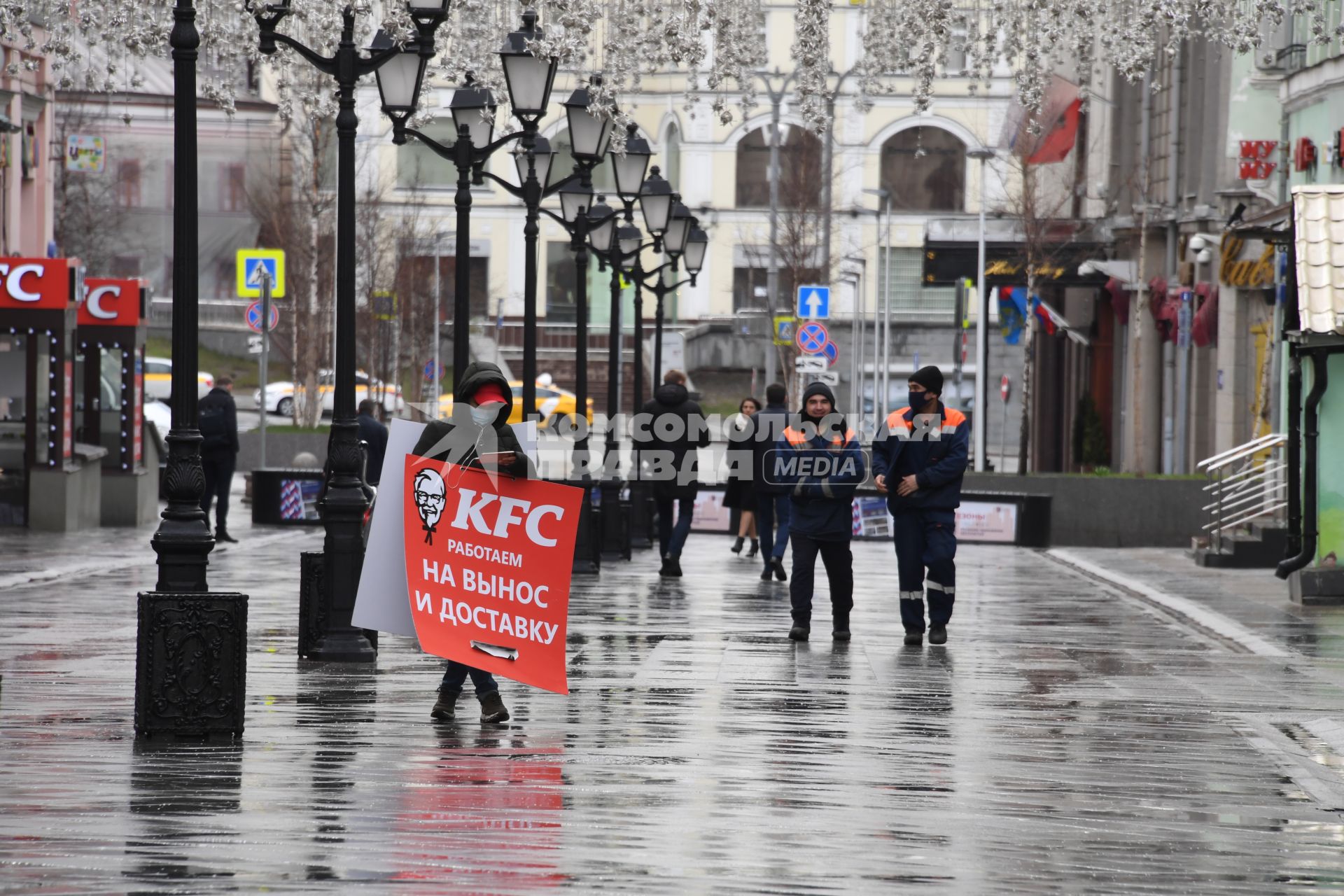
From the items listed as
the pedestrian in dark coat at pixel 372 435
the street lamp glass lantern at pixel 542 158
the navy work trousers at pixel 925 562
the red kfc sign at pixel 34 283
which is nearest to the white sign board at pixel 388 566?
the navy work trousers at pixel 925 562

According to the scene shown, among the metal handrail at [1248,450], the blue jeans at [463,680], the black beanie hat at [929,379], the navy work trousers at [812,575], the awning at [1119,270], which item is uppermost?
the awning at [1119,270]

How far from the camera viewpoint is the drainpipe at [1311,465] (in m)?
19.3

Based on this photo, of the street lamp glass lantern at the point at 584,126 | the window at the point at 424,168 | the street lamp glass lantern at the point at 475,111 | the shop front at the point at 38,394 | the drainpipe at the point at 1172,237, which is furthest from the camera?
the window at the point at 424,168

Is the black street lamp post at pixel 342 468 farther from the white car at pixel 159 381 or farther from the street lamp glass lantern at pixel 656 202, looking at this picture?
the white car at pixel 159 381

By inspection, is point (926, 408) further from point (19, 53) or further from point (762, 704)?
point (19, 53)

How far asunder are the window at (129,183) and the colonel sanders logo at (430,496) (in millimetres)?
61780

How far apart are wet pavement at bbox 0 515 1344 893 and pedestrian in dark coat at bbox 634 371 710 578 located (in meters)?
5.96

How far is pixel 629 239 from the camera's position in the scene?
28.6m

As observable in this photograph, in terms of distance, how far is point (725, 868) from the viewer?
23.0 feet

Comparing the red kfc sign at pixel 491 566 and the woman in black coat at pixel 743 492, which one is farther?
the woman in black coat at pixel 743 492

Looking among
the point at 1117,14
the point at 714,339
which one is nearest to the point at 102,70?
the point at 1117,14

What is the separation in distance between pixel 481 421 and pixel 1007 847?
3736 millimetres

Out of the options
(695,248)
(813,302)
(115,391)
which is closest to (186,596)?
(115,391)

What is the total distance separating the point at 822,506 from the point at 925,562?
31.9 inches
